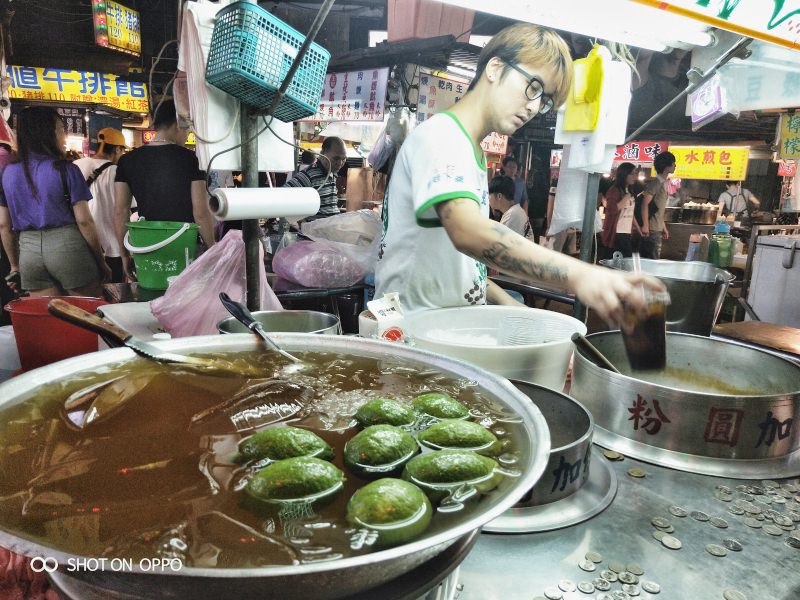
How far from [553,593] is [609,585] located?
133 millimetres

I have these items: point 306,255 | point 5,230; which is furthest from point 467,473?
point 5,230

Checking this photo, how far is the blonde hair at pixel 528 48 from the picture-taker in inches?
93.2

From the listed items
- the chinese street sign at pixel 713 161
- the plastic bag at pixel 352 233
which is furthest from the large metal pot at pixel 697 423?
the chinese street sign at pixel 713 161

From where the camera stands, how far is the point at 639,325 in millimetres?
1397

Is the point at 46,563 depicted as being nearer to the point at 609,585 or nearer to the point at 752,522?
the point at 609,585

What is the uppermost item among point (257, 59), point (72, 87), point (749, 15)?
point (72, 87)

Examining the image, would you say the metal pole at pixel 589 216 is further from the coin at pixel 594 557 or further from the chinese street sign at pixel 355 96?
the chinese street sign at pixel 355 96

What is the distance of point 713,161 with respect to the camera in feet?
59.3

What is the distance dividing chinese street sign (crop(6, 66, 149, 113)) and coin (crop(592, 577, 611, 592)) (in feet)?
46.3

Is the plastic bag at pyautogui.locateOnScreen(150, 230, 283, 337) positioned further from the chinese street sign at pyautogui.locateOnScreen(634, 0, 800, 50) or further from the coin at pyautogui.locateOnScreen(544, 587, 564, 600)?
the chinese street sign at pyautogui.locateOnScreen(634, 0, 800, 50)

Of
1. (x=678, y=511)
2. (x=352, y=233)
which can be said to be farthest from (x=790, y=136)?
(x=678, y=511)

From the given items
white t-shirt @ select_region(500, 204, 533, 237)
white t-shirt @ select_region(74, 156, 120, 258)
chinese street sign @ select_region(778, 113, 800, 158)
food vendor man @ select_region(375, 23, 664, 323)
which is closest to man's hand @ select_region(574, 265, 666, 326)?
food vendor man @ select_region(375, 23, 664, 323)

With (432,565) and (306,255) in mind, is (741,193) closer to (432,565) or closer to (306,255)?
(306,255)

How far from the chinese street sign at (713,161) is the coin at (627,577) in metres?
19.2
